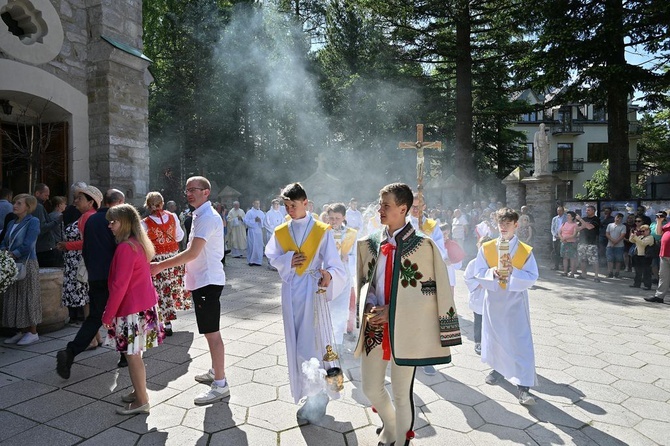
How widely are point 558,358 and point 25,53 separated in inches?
356

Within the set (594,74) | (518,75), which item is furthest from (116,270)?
(518,75)

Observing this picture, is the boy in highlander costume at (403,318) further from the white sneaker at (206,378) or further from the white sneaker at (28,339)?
the white sneaker at (28,339)

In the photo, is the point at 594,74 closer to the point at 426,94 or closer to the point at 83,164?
the point at 426,94

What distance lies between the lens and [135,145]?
9.65 metres

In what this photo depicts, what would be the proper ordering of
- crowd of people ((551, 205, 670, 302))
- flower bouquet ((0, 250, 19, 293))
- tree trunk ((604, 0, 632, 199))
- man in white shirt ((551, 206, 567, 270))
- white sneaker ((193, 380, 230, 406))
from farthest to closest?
tree trunk ((604, 0, 632, 199)) < man in white shirt ((551, 206, 567, 270)) < crowd of people ((551, 205, 670, 302)) < flower bouquet ((0, 250, 19, 293)) < white sneaker ((193, 380, 230, 406))

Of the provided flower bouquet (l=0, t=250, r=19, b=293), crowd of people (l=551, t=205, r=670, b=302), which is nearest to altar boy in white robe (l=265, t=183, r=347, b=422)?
flower bouquet (l=0, t=250, r=19, b=293)

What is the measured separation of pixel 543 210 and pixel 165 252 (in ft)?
40.5

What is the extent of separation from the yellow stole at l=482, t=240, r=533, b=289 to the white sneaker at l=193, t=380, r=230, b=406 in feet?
8.44

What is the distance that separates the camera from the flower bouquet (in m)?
4.89

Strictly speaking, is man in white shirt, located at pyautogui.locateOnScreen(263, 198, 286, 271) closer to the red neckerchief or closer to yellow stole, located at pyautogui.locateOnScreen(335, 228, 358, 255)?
yellow stole, located at pyautogui.locateOnScreen(335, 228, 358, 255)

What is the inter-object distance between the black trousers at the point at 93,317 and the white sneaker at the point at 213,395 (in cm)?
109

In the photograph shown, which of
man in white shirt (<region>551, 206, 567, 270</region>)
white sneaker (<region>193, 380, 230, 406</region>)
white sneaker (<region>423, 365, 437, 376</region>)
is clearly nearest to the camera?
white sneaker (<region>193, 380, 230, 406</region>)

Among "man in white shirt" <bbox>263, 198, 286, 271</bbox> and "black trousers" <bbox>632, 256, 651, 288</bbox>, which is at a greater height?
"man in white shirt" <bbox>263, 198, 286, 271</bbox>

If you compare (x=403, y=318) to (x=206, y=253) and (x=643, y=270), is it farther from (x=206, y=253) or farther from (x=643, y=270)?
(x=643, y=270)
